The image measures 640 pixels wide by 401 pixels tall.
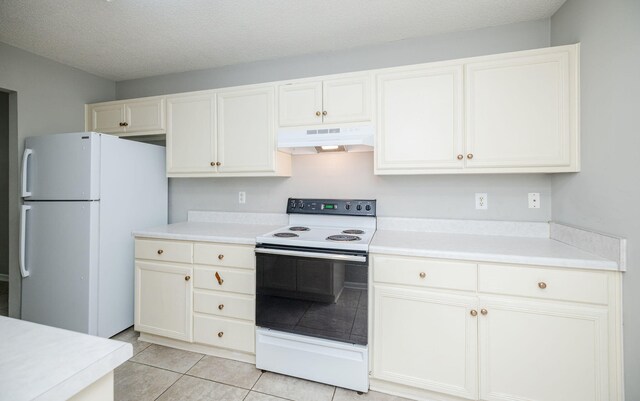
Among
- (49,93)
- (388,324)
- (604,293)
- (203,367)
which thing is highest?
(49,93)

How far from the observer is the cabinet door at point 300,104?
217 centimetres

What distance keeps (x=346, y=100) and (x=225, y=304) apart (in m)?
1.76

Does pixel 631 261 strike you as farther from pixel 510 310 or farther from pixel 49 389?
pixel 49 389

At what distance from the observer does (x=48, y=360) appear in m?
0.58

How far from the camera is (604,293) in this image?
140 cm

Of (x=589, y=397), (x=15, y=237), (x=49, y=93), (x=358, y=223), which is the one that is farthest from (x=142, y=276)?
(x=589, y=397)

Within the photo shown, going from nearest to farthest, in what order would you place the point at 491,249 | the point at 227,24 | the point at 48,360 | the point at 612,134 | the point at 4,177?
the point at 48,360, the point at 612,134, the point at 491,249, the point at 227,24, the point at 4,177

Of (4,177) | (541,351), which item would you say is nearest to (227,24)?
(541,351)

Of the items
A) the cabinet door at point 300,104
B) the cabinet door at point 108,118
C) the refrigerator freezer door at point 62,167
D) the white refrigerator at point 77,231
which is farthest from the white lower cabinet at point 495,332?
the cabinet door at point 108,118

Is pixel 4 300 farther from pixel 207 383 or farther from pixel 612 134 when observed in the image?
pixel 612 134

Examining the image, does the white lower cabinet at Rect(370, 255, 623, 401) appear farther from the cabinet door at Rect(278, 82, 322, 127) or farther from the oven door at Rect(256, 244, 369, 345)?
the cabinet door at Rect(278, 82, 322, 127)

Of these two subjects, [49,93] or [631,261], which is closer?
[631,261]

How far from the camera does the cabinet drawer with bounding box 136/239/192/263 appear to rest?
85.1 inches

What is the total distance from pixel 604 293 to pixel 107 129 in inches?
157
